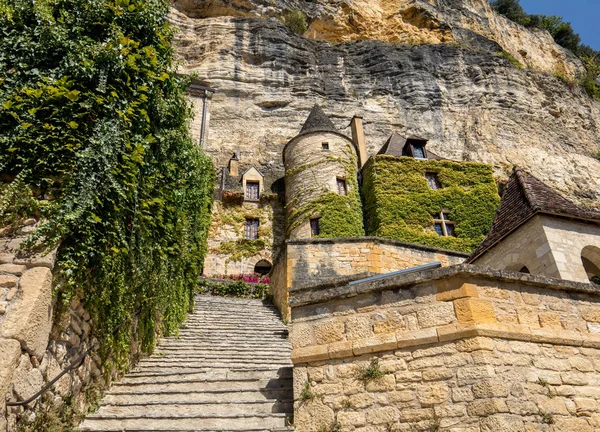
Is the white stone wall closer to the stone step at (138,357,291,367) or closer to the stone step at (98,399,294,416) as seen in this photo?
the stone step at (138,357,291,367)

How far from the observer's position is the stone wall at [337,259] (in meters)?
12.4

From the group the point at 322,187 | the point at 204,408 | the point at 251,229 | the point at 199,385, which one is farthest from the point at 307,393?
the point at 251,229

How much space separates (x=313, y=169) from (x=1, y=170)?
16.1m

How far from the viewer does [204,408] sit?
5082mm

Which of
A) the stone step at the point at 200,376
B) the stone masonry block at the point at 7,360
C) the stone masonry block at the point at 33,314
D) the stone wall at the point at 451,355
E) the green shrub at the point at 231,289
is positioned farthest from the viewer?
the green shrub at the point at 231,289

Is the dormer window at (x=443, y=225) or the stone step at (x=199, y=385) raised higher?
the dormer window at (x=443, y=225)

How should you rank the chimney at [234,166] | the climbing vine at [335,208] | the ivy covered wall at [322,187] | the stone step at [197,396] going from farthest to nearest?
the chimney at [234,166]
the ivy covered wall at [322,187]
the climbing vine at [335,208]
the stone step at [197,396]

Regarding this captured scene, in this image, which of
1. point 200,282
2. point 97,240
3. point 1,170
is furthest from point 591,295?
point 200,282

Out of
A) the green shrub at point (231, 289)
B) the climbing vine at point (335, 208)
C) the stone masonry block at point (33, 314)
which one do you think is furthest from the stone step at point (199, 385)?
the climbing vine at point (335, 208)

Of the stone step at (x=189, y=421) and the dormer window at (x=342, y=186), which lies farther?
the dormer window at (x=342, y=186)

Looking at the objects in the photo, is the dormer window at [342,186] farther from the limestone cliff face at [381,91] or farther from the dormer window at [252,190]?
the limestone cliff face at [381,91]

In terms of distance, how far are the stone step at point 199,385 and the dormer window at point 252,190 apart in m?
17.0

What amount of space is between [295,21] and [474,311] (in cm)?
3006

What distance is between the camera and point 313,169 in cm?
2047
